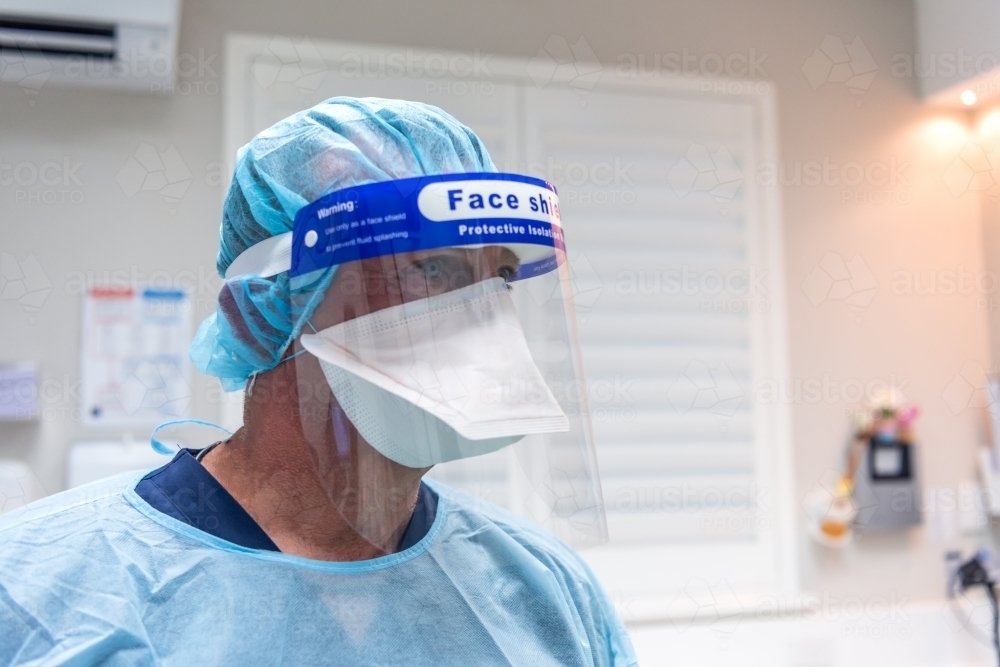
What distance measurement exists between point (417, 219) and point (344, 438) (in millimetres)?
200

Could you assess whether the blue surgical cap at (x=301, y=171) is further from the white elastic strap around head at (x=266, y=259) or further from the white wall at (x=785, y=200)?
the white wall at (x=785, y=200)

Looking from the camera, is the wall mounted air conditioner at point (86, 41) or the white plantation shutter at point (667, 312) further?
the white plantation shutter at point (667, 312)

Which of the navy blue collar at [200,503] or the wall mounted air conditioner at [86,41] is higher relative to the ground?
the wall mounted air conditioner at [86,41]

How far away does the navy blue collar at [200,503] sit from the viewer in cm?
75

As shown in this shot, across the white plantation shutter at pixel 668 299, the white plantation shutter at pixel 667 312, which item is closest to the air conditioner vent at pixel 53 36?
the white plantation shutter at pixel 668 299

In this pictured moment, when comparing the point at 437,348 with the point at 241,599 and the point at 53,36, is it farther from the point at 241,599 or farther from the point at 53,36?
the point at 53,36

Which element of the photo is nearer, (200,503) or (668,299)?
(200,503)

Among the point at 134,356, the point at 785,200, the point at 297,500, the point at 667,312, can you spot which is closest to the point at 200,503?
the point at 297,500

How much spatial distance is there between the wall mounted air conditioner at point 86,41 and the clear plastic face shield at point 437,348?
0.96 metres

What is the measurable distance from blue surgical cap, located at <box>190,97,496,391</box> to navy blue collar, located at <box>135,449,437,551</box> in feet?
0.38

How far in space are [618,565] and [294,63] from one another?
1271 mm

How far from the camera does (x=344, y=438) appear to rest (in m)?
0.73

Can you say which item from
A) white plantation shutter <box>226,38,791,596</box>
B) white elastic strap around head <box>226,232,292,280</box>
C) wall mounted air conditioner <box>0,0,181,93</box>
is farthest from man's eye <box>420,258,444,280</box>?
white plantation shutter <box>226,38,791,596</box>

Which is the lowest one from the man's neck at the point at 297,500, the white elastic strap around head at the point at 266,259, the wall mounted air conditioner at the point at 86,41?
the man's neck at the point at 297,500
